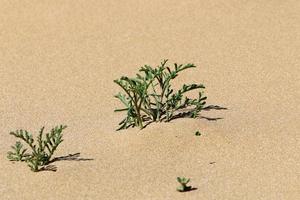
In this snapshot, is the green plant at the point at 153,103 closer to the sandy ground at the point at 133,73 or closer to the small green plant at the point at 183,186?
the sandy ground at the point at 133,73

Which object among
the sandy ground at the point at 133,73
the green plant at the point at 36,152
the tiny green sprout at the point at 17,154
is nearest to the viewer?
the sandy ground at the point at 133,73

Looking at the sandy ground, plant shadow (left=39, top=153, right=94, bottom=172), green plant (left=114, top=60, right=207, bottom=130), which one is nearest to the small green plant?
the sandy ground

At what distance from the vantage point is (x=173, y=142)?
472 centimetres

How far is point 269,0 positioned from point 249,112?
11.0 feet

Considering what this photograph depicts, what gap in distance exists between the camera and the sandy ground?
426 cm

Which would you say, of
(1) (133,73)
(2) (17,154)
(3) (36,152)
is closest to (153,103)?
(3) (36,152)

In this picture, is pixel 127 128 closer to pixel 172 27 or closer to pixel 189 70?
pixel 189 70

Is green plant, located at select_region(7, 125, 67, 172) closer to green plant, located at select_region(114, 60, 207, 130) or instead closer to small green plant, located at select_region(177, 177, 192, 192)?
green plant, located at select_region(114, 60, 207, 130)

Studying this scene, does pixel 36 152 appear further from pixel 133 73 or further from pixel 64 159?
pixel 133 73

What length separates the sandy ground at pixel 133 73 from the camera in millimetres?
4262

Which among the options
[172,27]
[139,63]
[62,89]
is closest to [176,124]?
[62,89]

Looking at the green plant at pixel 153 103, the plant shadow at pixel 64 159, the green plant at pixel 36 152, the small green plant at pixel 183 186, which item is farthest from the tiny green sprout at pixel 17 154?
the small green plant at pixel 183 186

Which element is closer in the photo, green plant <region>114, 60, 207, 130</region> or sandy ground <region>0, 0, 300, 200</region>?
sandy ground <region>0, 0, 300, 200</region>

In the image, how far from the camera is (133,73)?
22.0 ft
